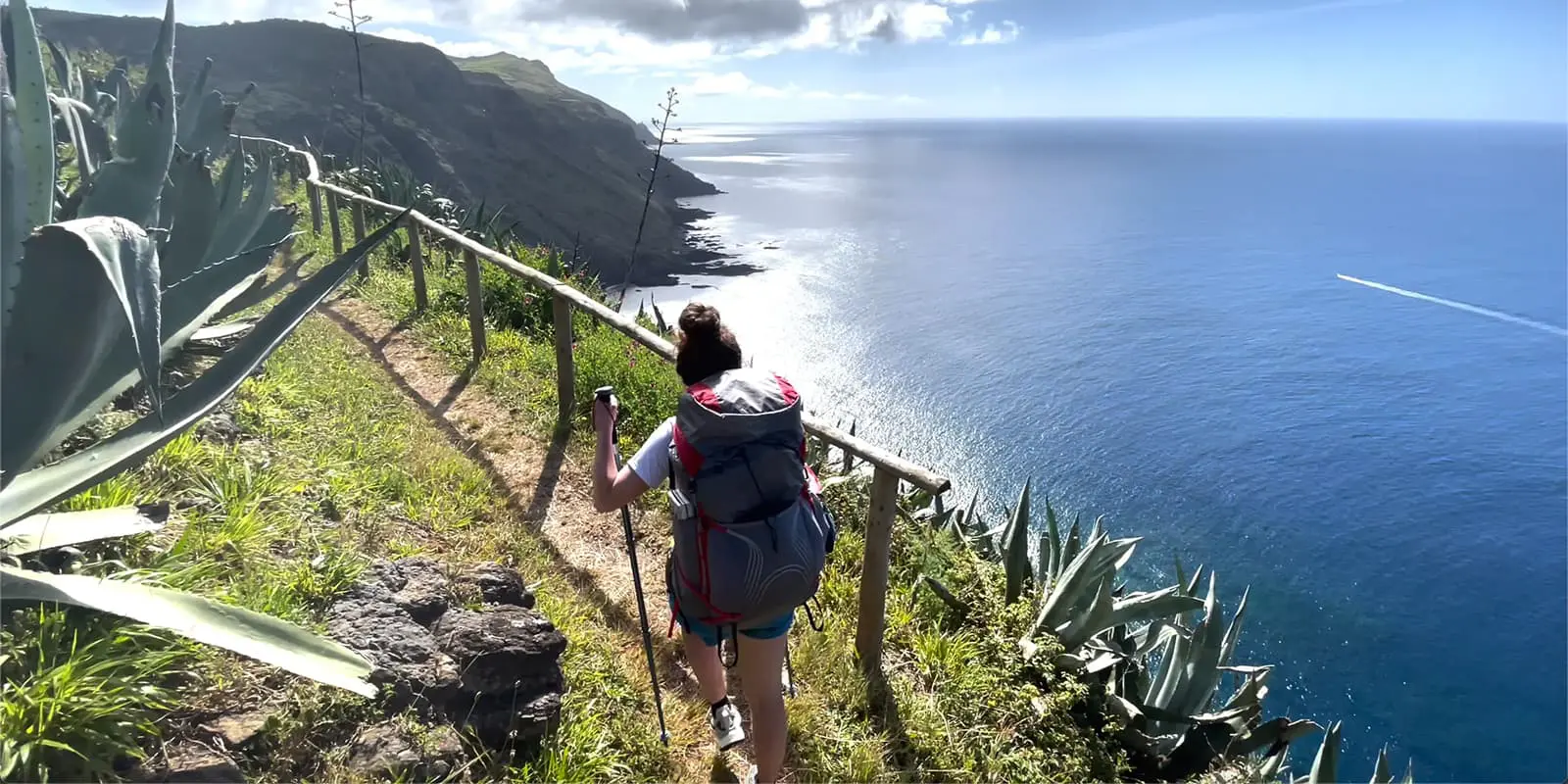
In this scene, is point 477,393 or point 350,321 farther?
point 350,321

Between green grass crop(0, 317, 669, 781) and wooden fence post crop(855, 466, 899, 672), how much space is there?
1.06 metres

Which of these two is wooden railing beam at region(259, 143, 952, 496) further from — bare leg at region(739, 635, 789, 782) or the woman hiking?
bare leg at region(739, 635, 789, 782)

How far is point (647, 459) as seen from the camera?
2504mm

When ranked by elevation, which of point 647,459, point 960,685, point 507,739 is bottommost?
point 960,685

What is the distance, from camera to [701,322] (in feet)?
8.27

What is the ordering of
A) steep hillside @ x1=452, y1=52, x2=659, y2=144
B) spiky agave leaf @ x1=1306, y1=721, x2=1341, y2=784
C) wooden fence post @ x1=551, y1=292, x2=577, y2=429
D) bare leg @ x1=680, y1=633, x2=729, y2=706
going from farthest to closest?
steep hillside @ x1=452, y1=52, x2=659, y2=144 < wooden fence post @ x1=551, y1=292, x2=577, y2=429 < spiky agave leaf @ x1=1306, y1=721, x2=1341, y2=784 < bare leg @ x1=680, y1=633, x2=729, y2=706

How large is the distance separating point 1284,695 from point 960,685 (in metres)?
12.4

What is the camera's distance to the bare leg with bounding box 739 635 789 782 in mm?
2611

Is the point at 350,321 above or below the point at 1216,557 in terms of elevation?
above

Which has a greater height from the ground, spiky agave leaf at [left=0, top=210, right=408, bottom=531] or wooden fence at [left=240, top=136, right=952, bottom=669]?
spiky agave leaf at [left=0, top=210, right=408, bottom=531]

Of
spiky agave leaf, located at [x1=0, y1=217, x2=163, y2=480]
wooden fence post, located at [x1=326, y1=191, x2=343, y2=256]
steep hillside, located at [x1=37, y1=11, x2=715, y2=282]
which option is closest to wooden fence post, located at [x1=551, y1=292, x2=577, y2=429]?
spiky agave leaf, located at [x1=0, y1=217, x2=163, y2=480]

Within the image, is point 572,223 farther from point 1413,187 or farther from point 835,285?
point 1413,187

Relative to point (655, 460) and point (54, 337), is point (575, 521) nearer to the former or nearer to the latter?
point (655, 460)

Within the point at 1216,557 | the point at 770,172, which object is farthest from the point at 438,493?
the point at 770,172
